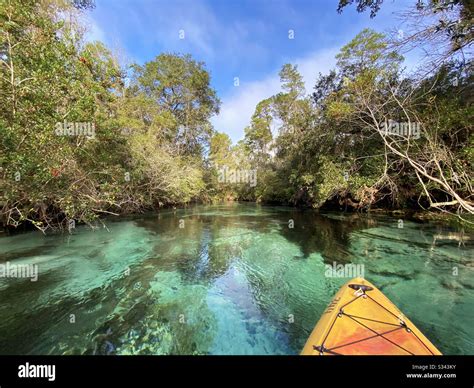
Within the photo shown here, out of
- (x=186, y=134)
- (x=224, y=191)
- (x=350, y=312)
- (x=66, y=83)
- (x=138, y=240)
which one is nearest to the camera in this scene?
(x=350, y=312)

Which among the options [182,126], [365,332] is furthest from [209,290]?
[182,126]

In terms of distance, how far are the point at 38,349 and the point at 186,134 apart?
2401 centimetres

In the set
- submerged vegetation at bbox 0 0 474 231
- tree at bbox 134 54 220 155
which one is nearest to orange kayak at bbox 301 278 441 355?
submerged vegetation at bbox 0 0 474 231

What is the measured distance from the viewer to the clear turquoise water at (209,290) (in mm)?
3258

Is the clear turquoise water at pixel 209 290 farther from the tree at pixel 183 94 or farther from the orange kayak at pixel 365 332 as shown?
the tree at pixel 183 94

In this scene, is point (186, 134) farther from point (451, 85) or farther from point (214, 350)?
point (214, 350)

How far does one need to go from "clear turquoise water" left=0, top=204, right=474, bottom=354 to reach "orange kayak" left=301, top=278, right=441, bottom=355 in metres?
0.82

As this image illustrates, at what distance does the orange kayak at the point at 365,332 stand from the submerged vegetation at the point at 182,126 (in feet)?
16.6

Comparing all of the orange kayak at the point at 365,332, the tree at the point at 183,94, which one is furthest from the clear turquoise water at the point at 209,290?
the tree at the point at 183,94

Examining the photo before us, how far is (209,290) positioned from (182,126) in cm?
2257

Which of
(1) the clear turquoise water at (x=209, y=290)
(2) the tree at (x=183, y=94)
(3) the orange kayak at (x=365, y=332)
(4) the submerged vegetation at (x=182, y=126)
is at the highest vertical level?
(2) the tree at (x=183, y=94)

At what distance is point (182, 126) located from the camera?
80.0 feet

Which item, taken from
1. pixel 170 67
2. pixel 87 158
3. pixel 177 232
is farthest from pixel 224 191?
pixel 87 158

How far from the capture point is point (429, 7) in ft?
18.0
